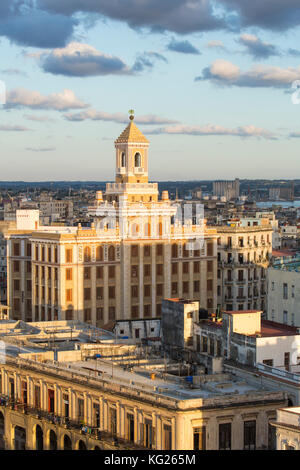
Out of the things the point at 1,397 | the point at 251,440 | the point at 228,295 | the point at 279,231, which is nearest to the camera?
the point at 251,440

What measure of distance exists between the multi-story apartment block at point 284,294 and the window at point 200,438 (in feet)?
93.6

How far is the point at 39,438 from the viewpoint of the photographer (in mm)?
71438

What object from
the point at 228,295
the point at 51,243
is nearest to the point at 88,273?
the point at 51,243

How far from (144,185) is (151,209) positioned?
5054mm

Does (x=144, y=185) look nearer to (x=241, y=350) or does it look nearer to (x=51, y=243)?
(x=51, y=243)

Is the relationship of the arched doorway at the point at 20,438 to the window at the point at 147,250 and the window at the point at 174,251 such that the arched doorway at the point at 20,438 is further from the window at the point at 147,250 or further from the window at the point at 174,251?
the window at the point at 174,251

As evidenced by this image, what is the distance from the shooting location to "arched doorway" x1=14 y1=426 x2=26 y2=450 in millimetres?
73125

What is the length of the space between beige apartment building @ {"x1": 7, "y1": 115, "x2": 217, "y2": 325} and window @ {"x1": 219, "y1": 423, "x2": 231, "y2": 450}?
47.2 m

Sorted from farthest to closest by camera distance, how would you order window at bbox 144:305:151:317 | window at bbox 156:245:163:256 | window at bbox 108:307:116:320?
window at bbox 156:245:163:256 → window at bbox 144:305:151:317 → window at bbox 108:307:116:320

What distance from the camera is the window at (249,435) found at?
60.2 metres

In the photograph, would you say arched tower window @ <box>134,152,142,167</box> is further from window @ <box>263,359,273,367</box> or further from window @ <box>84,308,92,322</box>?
window @ <box>263,359,273,367</box>

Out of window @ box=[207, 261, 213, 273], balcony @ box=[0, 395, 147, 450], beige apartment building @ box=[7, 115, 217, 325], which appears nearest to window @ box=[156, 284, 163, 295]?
beige apartment building @ box=[7, 115, 217, 325]

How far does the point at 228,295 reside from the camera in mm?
124688

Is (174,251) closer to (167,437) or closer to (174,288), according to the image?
(174,288)
